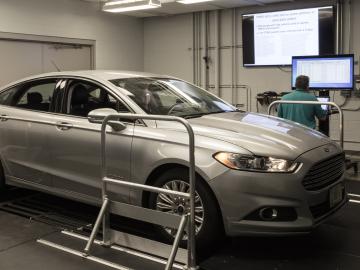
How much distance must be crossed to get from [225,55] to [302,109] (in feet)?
15.0

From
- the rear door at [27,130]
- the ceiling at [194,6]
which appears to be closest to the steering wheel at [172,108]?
the rear door at [27,130]

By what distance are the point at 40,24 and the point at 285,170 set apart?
703 cm

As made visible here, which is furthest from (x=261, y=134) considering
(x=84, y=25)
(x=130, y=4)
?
(x=84, y=25)

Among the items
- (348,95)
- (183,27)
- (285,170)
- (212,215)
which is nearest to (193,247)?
(212,215)

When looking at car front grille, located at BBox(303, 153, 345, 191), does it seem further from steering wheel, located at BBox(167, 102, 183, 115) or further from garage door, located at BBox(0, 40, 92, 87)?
garage door, located at BBox(0, 40, 92, 87)

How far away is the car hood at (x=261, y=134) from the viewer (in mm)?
3098

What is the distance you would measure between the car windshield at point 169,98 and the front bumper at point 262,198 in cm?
90

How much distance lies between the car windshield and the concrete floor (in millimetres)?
1110

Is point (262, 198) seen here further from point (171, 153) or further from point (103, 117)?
point (103, 117)

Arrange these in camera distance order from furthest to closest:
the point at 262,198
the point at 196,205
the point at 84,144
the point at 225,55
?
1. the point at 225,55
2. the point at 84,144
3. the point at 196,205
4. the point at 262,198

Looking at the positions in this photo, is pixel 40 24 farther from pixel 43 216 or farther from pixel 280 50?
pixel 43 216

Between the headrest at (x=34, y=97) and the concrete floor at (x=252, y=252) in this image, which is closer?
the concrete floor at (x=252, y=252)

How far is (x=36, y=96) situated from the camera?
4.50 metres

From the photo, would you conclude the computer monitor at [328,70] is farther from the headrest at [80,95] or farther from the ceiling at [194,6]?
the headrest at [80,95]
